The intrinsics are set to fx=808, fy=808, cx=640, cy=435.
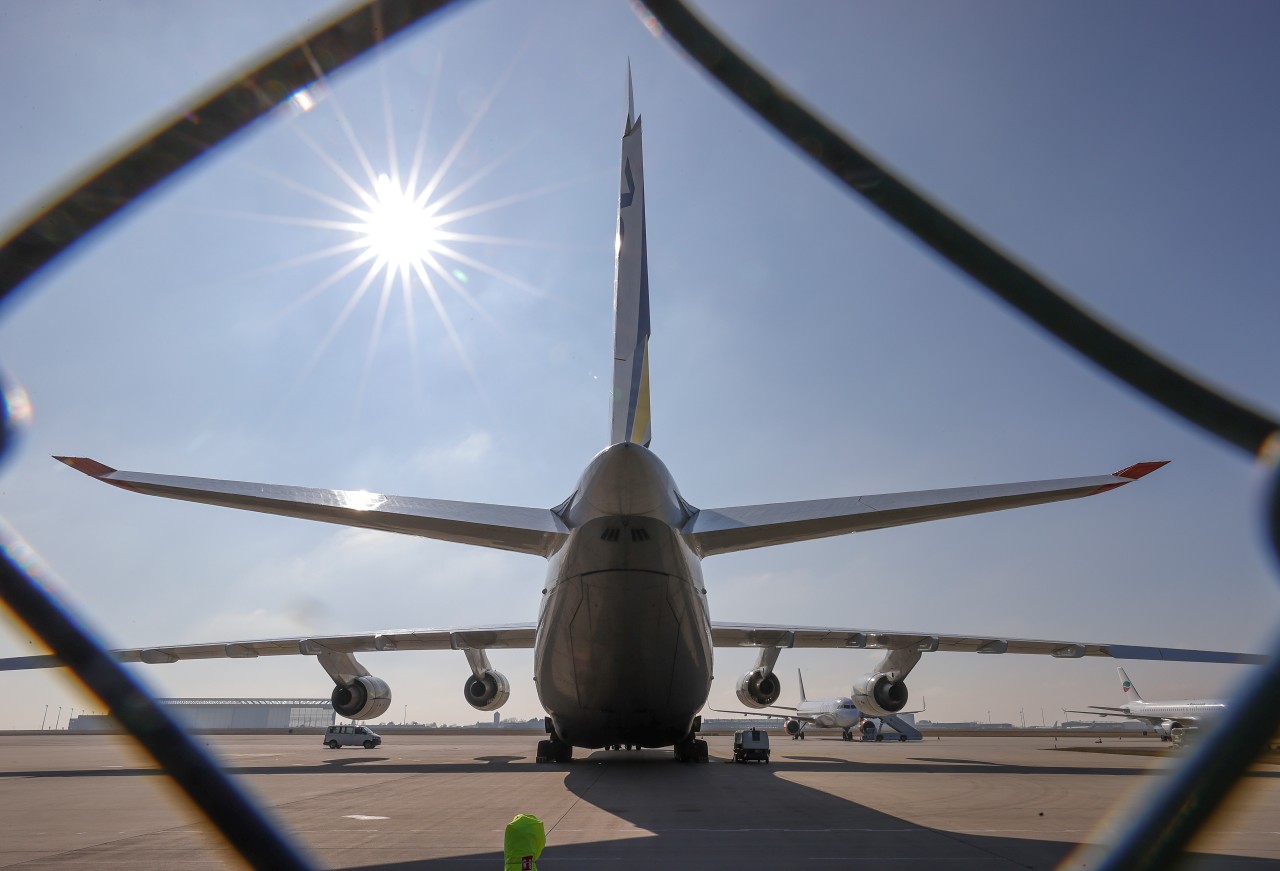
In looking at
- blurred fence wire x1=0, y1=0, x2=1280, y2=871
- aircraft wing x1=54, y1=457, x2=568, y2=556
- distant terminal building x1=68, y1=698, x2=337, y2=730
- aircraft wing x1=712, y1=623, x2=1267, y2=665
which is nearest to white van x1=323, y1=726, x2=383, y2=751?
aircraft wing x1=712, y1=623, x2=1267, y2=665

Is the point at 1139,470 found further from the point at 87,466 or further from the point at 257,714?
the point at 257,714

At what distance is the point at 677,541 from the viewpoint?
11.7 metres

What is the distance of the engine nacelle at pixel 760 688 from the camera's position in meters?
23.3

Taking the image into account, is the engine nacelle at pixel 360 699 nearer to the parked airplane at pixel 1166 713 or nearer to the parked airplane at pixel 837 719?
the parked airplane at pixel 837 719

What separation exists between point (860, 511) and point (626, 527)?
3.24 m

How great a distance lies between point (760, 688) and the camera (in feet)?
76.7

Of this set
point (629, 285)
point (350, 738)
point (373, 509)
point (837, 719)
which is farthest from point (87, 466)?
point (837, 719)

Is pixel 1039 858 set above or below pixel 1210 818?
below

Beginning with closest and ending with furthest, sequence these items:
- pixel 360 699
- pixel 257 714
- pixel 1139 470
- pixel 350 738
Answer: pixel 1139 470 < pixel 360 699 < pixel 350 738 < pixel 257 714

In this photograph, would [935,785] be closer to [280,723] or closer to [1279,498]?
[1279,498]

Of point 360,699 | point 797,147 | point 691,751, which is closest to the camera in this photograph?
point 797,147

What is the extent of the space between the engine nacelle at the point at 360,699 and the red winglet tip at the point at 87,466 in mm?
16795

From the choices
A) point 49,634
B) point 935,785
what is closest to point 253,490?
point 49,634

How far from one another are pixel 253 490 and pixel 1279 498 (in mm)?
9133
